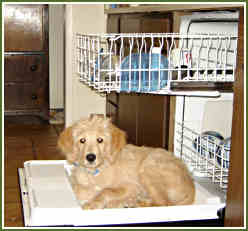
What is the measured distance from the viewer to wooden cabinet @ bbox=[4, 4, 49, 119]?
4289mm

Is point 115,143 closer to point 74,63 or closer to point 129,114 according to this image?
point 129,114

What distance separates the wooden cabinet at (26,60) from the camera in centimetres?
429

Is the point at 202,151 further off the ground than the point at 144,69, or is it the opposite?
the point at 144,69

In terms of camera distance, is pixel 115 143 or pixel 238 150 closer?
pixel 238 150

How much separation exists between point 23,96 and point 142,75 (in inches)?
112

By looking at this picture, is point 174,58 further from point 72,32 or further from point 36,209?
point 72,32

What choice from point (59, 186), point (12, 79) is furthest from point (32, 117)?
point (59, 186)

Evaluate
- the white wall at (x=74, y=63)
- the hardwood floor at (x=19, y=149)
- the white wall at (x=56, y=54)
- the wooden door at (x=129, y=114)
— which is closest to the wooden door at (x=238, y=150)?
the hardwood floor at (x=19, y=149)

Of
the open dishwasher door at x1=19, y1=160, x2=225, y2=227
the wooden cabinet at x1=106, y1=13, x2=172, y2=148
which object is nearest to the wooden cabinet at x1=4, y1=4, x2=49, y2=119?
the wooden cabinet at x1=106, y1=13, x2=172, y2=148

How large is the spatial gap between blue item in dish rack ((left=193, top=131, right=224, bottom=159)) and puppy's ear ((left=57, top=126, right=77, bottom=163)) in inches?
23.7

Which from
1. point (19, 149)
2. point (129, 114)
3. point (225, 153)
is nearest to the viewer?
point (225, 153)

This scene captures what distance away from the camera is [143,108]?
2479 mm

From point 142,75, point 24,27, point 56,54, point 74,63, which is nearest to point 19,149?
point 74,63

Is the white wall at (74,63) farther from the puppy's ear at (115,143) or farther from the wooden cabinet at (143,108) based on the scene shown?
the puppy's ear at (115,143)
